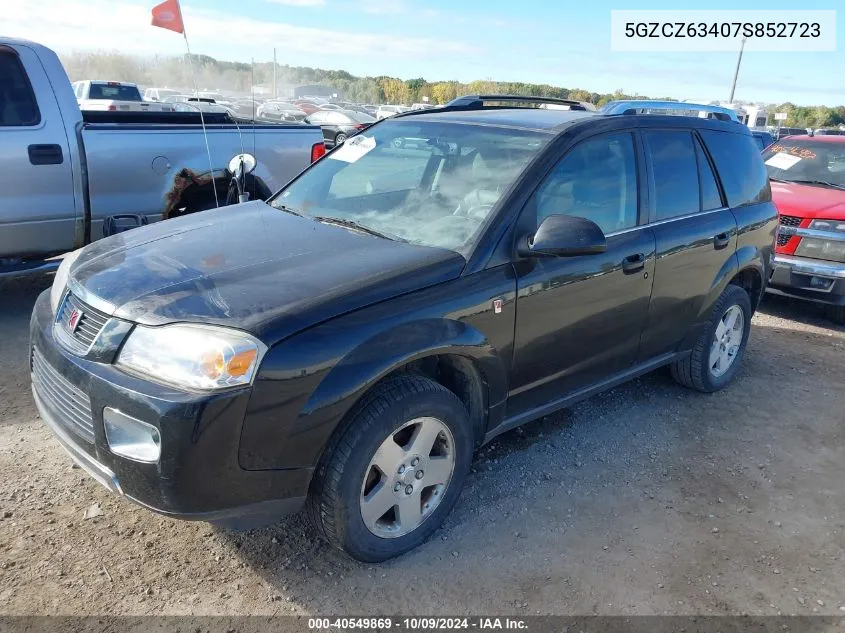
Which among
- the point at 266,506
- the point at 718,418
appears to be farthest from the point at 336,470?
the point at 718,418

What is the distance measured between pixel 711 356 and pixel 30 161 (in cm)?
503

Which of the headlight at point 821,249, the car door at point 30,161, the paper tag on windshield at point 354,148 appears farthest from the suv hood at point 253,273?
the headlight at point 821,249

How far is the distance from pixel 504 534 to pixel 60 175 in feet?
13.9

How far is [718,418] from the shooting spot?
4.35 m

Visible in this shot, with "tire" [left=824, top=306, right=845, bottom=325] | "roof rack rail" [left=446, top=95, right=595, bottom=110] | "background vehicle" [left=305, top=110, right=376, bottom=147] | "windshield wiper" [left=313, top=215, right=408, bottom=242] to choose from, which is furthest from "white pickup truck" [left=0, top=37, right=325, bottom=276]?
"background vehicle" [left=305, top=110, right=376, bottom=147]

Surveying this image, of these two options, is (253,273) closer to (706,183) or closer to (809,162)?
(706,183)

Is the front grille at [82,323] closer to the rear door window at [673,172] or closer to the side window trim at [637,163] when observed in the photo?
the side window trim at [637,163]

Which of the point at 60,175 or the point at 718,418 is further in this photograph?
the point at 60,175

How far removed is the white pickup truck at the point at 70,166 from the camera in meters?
4.93

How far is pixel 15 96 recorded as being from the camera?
16.4 feet

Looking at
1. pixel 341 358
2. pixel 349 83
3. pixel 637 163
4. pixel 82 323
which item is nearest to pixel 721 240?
pixel 637 163

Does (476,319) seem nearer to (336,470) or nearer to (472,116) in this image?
(336,470)

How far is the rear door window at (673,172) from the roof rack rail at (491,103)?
2.28ft

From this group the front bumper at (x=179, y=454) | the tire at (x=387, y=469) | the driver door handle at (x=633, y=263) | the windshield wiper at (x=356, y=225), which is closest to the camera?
the front bumper at (x=179, y=454)
